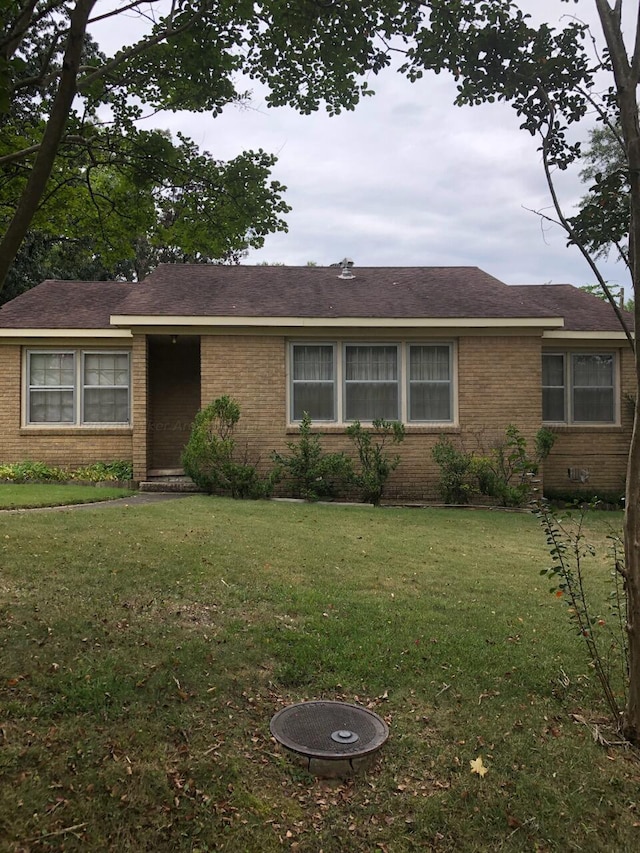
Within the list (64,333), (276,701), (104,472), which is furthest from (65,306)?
(276,701)

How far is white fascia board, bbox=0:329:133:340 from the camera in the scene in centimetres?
1351

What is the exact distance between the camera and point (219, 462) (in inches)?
485

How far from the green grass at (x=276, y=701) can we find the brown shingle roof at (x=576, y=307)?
8.74 meters

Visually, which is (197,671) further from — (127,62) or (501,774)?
(127,62)

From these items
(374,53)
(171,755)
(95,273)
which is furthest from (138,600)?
(95,273)

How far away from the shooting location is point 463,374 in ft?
43.8

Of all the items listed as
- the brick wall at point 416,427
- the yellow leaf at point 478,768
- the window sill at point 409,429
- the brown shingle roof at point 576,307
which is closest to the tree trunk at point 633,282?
the yellow leaf at point 478,768

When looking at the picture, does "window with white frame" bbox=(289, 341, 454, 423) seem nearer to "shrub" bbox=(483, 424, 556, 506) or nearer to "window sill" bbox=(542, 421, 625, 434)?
"shrub" bbox=(483, 424, 556, 506)

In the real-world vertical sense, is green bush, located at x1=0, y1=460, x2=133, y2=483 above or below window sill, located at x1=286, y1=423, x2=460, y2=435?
below

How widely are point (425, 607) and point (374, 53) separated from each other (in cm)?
480

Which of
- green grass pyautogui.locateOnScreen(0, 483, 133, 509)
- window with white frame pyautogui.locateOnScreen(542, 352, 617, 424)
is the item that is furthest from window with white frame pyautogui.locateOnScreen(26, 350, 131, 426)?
window with white frame pyautogui.locateOnScreen(542, 352, 617, 424)

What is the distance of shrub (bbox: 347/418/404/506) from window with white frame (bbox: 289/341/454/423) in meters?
0.50

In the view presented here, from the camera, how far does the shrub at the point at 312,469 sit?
40.3 ft

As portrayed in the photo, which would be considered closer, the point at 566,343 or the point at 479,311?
the point at 479,311
